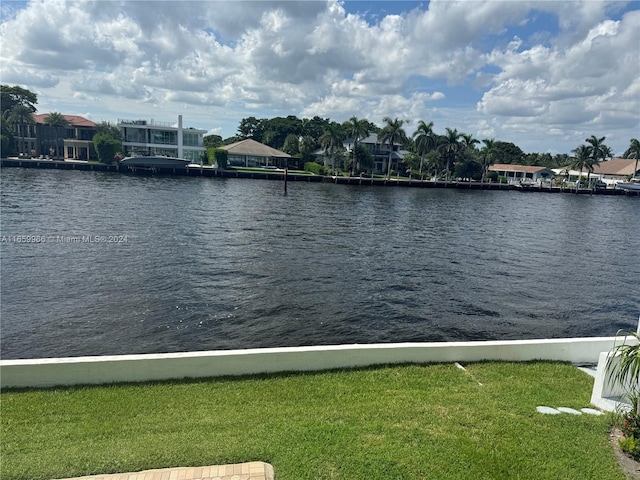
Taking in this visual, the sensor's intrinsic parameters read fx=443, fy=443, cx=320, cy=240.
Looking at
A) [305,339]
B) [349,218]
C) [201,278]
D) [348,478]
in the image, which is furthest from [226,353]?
[349,218]

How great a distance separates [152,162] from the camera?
3014 inches

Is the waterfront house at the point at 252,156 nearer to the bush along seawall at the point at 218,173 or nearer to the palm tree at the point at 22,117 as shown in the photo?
the bush along seawall at the point at 218,173

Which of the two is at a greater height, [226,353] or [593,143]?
[593,143]

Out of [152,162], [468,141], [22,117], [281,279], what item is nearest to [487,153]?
[468,141]

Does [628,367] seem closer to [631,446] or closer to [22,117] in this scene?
→ [631,446]

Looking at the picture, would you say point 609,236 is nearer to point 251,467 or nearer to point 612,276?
point 612,276

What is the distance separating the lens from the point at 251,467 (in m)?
5.06

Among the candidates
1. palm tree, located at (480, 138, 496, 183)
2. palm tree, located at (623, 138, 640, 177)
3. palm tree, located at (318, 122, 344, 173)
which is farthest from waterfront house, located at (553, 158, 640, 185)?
palm tree, located at (318, 122, 344, 173)

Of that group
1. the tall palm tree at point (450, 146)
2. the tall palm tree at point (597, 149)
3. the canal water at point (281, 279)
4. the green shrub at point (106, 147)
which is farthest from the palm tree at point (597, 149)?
the green shrub at point (106, 147)

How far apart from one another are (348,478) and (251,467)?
111 centimetres

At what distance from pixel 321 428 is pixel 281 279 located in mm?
12827

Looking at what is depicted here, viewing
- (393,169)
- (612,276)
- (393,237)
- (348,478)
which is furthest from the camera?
(393,169)

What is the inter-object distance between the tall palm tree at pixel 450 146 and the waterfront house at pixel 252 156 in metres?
30.6

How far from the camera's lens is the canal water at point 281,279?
1334 cm
